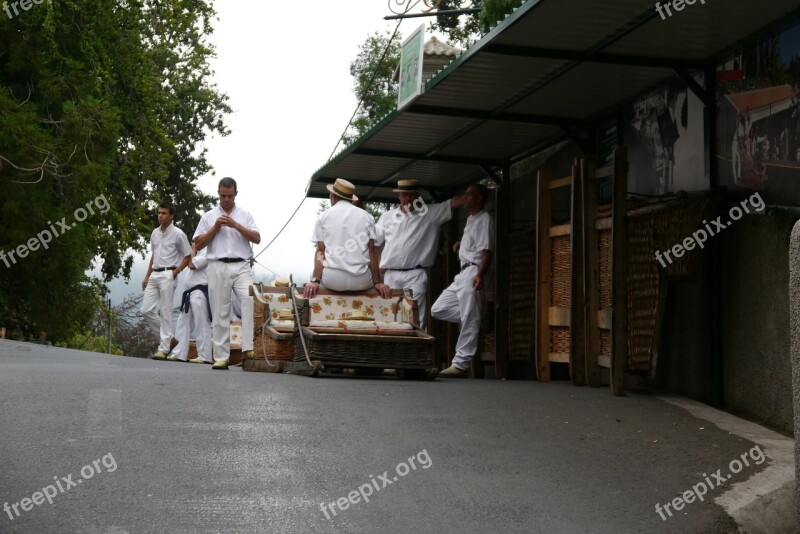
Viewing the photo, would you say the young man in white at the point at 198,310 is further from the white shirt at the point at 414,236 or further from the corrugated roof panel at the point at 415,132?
the corrugated roof panel at the point at 415,132

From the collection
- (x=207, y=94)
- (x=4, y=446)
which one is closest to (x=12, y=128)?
(x=4, y=446)

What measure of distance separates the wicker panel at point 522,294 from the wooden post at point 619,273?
3.44m

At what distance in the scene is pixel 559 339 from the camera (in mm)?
13758

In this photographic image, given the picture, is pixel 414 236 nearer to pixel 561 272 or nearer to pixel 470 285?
pixel 470 285

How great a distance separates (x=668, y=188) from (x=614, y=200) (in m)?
1.21

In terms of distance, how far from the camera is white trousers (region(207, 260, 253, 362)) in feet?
51.9

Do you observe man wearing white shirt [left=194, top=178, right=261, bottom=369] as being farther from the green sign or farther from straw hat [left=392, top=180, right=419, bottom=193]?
the green sign

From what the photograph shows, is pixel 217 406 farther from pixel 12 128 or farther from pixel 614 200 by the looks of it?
pixel 12 128

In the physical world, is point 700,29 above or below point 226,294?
above

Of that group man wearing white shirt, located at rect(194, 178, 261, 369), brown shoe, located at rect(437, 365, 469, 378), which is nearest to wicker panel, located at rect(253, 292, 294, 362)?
man wearing white shirt, located at rect(194, 178, 261, 369)

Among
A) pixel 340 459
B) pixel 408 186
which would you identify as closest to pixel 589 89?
pixel 408 186

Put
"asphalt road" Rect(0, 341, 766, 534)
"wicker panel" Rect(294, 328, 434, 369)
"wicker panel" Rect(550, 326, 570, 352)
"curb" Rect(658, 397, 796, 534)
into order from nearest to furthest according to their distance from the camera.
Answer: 1. "asphalt road" Rect(0, 341, 766, 534)
2. "curb" Rect(658, 397, 796, 534)
3. "wicker panel" Rect(294, 328, 434, 369)
4. "wicker panel" Rect(550, 326, 570, 352)

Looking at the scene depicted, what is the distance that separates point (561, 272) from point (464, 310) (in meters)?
2.28

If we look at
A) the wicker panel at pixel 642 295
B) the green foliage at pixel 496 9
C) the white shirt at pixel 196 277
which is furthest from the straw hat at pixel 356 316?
the green foliage at pixel 496 9
